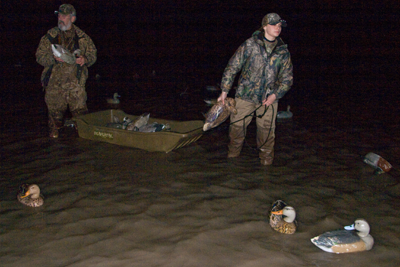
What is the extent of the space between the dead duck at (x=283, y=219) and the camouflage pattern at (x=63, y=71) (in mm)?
4610

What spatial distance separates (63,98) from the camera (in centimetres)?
675

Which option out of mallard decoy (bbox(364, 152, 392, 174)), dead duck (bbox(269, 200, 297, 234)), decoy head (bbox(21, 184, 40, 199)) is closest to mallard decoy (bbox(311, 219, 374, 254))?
dead duck (bbox(269, 200, 297, 234))

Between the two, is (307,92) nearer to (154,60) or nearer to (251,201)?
(251,201)

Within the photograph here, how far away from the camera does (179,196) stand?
4.81 m

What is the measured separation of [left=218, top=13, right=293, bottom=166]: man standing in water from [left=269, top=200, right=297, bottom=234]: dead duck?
192 cm

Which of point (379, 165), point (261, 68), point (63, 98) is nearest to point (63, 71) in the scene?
point (63, 98)

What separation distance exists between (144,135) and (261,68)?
7.80ft

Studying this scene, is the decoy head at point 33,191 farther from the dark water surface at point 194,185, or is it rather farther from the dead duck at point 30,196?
the dark water surface at point 194,185

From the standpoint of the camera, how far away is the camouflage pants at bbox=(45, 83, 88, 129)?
6.65 meters

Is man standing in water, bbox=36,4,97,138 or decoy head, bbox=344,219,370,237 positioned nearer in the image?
decoy head, bbox=344,219,370,237

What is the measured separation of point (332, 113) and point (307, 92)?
3457 mm

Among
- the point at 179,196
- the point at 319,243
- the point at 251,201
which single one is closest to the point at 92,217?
the point at 179,196

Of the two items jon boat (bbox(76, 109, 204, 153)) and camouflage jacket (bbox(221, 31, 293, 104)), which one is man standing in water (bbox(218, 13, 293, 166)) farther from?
jon boat (bbox(76, 109, 204, 153))

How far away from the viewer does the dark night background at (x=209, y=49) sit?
37.6ft
